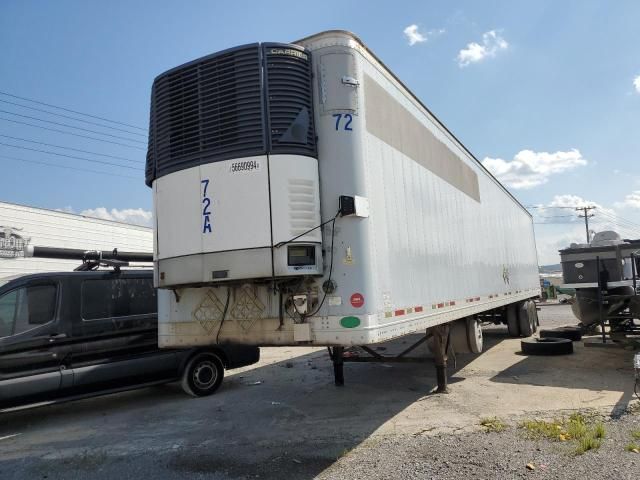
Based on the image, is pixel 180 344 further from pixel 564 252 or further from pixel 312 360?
pixel 564 252

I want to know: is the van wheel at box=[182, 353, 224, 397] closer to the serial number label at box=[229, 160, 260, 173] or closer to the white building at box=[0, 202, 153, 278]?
the serial number label at box=[229, 160, 260, 173]

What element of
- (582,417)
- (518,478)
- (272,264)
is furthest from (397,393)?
(272,264)

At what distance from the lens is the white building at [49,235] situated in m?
17.5

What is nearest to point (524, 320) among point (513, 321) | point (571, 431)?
point (513, 321)

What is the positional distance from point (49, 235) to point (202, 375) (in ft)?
47.4

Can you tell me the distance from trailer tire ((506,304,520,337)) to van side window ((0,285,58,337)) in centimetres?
1173

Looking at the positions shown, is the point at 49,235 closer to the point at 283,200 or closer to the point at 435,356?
the point at 435,356

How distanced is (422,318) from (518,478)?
2097mm

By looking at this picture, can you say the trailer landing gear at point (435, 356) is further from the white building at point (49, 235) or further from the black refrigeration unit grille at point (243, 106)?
the white building at point (49, 235)

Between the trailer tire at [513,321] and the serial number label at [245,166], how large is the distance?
11.5 metres

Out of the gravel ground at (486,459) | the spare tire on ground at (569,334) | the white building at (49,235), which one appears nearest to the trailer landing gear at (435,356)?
the gravel ground at (486,459)

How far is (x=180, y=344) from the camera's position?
556 cm

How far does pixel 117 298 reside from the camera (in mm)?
7594

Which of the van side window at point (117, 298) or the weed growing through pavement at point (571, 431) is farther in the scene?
the van side window at point (117, 298)
